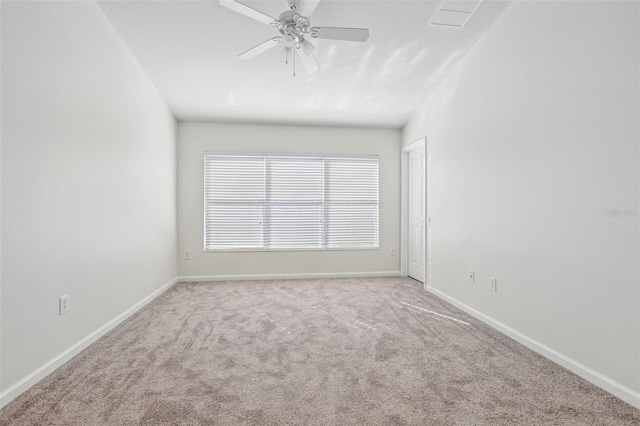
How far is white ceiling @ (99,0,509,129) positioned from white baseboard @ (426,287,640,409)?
2.71m

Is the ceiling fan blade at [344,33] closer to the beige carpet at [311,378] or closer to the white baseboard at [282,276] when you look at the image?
the beige carpet at [311,378]

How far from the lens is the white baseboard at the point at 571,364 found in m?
1.80

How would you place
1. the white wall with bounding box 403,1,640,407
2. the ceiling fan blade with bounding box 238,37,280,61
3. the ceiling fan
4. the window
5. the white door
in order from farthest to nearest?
the window
the white door
the ceiling fan blade with bounding box 238,37,280,61
the ceiling fan
the white wall with bounding box 403,1,640,407

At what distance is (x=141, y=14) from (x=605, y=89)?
3.47m

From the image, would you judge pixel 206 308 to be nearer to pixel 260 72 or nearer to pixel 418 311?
pixel 418 311

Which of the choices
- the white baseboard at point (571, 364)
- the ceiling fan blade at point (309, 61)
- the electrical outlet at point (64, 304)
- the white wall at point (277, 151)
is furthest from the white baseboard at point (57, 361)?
the white baseboard at point (571, 364)

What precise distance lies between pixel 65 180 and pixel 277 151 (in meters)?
3.14

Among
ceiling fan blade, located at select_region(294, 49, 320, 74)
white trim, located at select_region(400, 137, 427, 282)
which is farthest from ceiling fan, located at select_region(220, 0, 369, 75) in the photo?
white trim, located at select_region(400, 137, 427, 282)

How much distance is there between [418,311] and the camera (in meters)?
3.43

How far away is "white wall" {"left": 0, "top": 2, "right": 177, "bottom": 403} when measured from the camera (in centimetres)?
179

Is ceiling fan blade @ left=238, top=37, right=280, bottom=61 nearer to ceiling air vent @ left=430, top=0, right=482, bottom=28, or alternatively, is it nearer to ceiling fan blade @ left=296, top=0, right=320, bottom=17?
ceiling fan blade @ left=296, top=0, right=320, bottom=17

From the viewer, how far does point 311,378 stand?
2.01 metres

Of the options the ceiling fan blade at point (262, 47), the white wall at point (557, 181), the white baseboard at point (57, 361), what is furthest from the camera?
the ceiling fan blade at point (262, 47)

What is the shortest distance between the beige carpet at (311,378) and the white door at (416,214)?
5.24 feet
